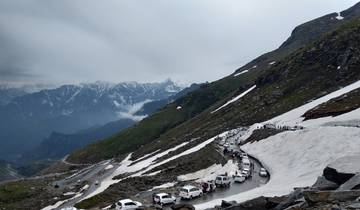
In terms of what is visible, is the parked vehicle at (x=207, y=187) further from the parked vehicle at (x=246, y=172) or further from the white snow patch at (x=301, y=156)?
the white snow patch at (x=301, y=156)

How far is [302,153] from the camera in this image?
68.6 metres

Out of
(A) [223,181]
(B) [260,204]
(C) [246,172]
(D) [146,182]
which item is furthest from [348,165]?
(D) [146,182]

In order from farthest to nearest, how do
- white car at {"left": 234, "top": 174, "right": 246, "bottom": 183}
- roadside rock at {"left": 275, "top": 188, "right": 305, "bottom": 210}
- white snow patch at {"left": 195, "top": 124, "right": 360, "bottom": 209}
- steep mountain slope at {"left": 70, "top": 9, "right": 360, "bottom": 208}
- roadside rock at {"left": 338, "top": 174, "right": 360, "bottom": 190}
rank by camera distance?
steep mountain slope at {"left": 70, "top": 9, "right": 360, "bottom": 208} < white car at {"left": 234, "top": 174, "right": 246, "bottom": 183} < white snow patch at {"left": 195, "top": 124, "right": 360, "bottom": 209} < roadside rock at {"left": 338, "top": 174, "right": 360, "bottom": 190} < roadside rock at {"left": 275, "top": 188, "right": 305, "bottom": 210}

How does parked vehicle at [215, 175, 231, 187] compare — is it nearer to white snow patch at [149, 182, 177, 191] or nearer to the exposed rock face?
white snow patch at [149, 182, 177, 191]

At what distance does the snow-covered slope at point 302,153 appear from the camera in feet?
185

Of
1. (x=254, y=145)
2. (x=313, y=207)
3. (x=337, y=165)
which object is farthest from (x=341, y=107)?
(x=313, y=207)

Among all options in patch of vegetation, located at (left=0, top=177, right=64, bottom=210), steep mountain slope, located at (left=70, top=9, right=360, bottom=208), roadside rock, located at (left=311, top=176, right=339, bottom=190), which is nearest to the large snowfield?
roadside rock, located at (left=311, top=176, right=339, bottom=190)

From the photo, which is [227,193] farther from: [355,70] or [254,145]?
[355,70]

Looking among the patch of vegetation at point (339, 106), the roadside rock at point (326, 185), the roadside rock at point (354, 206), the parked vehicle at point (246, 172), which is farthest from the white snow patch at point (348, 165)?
the patch of vegetation at point (339, 106)

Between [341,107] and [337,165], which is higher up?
[341,107]

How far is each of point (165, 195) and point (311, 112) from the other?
60747mm

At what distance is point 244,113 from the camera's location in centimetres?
16838

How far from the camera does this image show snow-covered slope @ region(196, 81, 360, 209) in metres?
56.3

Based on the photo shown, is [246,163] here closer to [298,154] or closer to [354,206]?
[298,154]
